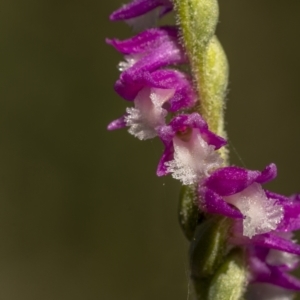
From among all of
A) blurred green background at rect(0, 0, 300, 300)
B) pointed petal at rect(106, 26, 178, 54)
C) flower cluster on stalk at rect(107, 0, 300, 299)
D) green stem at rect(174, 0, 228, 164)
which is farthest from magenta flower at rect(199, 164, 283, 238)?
blurred green background at rect(0, 0, 300, 300)

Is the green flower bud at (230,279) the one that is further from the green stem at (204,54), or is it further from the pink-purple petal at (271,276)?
the green stem at (204,54)

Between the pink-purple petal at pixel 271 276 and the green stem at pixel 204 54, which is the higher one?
the green stem at pixel 204 54

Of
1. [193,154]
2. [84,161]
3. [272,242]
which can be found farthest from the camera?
[84,161]

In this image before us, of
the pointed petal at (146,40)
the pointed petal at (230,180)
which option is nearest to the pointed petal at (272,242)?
the pointed petal at (230,180)

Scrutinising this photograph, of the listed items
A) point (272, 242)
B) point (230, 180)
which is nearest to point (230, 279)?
point (272, 242)

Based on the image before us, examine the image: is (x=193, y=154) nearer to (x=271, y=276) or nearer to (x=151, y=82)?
(x=151, y=82)

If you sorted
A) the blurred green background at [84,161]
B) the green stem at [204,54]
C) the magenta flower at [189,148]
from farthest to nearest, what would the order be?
Answer: the blurred green background at [84,161]
the green stem at [204,54]
the magenta flower at [189,148]
